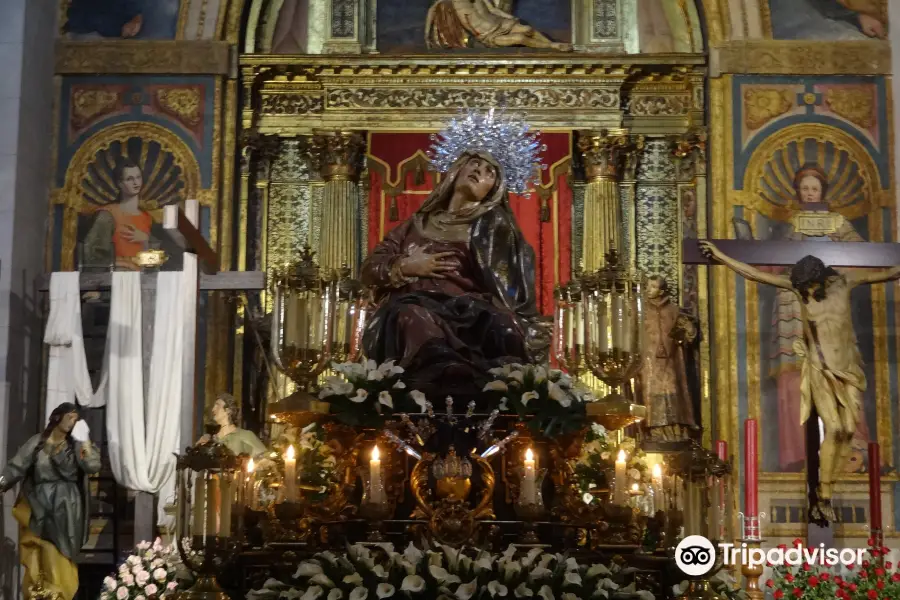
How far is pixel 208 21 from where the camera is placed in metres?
12.9

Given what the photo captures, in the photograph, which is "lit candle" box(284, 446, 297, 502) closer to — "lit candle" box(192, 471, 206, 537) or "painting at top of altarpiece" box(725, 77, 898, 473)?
"lit candle" box(192, 471, 206, 537)

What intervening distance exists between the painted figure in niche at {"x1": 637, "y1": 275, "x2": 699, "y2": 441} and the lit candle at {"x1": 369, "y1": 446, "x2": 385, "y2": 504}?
568cm

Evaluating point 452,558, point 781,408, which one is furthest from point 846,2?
point 452,558

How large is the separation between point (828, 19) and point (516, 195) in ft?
10.9

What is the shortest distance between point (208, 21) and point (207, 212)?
183 cm

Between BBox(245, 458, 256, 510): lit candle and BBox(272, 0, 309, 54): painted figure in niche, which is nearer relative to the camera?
BBox(245, 458, 256, 510): lit candle

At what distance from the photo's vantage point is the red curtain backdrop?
1290cm

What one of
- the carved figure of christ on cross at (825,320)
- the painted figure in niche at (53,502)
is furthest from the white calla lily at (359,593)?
the carved figure of christ on cross at (825,320)

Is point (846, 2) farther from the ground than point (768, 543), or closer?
farther from the ground

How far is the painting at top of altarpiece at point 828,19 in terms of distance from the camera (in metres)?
12.8

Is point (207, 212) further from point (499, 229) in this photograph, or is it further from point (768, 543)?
point (768, 543)

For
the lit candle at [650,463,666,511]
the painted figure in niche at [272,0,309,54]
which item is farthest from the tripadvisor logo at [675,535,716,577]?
the painted figure in niche at [272,0,309,54]

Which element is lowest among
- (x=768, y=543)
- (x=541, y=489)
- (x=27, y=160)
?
(x=768, y=543)

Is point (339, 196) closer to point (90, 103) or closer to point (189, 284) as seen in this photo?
point (189, 284)
